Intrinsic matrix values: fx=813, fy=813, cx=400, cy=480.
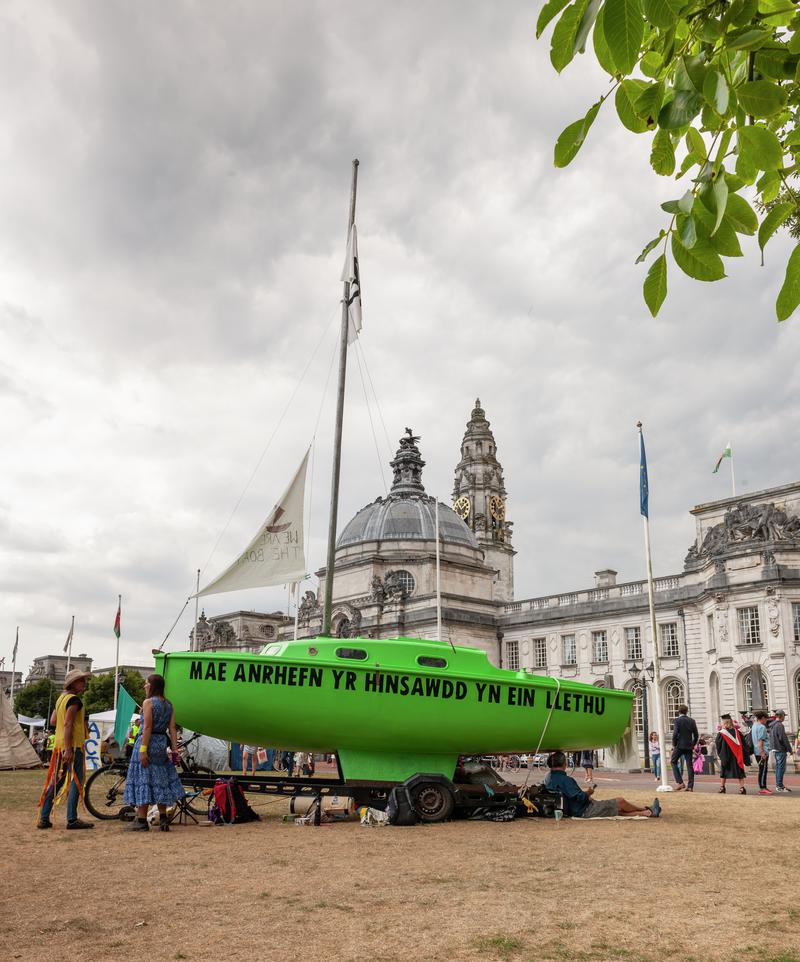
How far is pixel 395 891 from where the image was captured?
22.6 feet

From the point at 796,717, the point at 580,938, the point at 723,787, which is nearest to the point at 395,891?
the point at 580,938

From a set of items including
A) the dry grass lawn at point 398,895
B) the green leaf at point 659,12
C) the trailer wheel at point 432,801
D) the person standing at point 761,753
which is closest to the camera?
the green leaf at point 659,12

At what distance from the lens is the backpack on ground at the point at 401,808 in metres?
11.7

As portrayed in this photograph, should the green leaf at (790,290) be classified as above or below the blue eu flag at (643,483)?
below

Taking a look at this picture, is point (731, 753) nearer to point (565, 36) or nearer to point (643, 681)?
point (565, 36)

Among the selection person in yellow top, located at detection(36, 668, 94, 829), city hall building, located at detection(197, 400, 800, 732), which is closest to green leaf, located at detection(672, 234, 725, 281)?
person in yellow top, located at detection(36, 668, 94, 829)

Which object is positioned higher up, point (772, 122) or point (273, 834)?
point (772, 122)

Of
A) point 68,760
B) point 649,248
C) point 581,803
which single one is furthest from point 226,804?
point 649,248

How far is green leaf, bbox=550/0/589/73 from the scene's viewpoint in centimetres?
305

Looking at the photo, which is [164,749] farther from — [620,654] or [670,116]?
[620,654]

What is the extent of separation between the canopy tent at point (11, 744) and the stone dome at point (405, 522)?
140 ft

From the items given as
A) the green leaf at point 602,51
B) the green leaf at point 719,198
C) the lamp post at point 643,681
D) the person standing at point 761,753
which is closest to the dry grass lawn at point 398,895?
the green leaf at point 719,198

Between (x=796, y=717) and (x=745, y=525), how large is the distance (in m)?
9.95

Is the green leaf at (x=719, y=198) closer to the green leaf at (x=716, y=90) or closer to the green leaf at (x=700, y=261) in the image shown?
the green leaf at (x=700, y=261)
